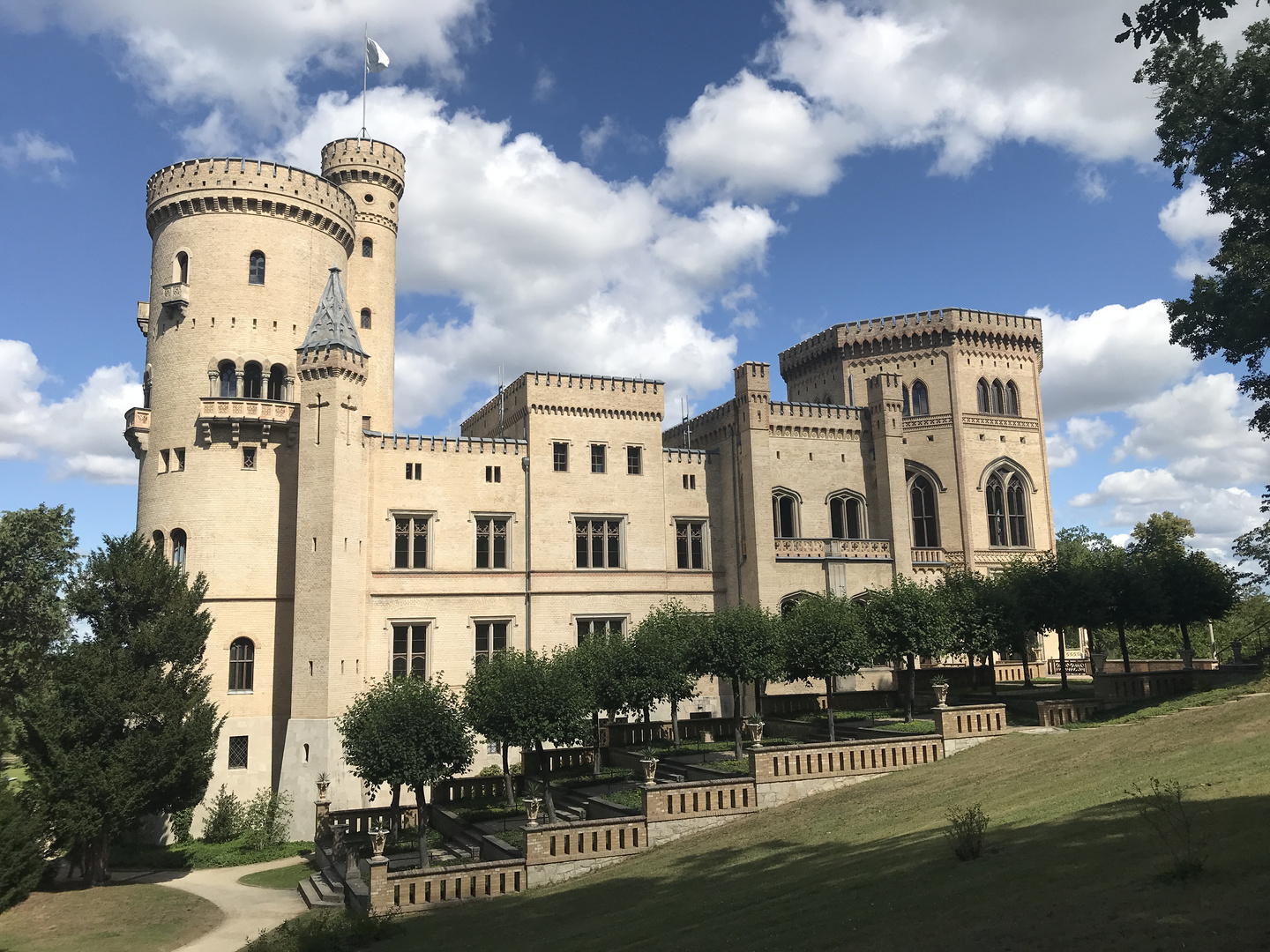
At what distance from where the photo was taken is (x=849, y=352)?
1954 inches

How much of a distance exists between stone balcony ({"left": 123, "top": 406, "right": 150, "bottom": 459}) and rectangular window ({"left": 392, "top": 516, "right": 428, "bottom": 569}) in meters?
11.7

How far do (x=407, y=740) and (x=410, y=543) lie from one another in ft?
44.6

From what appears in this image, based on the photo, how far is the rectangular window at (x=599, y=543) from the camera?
41906mm

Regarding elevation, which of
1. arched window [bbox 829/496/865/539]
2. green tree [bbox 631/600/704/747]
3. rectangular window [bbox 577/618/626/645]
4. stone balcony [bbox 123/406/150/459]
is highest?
stone balcony [bbox 123/406/150/459]

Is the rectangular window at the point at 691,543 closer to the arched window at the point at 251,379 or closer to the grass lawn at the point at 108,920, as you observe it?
the arched window at the point at 251,379

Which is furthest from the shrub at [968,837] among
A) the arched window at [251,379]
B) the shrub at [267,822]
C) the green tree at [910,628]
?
the arched window at [251,379]

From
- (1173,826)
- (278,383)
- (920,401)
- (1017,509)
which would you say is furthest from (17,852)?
(1017,509)

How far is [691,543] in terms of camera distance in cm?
4394

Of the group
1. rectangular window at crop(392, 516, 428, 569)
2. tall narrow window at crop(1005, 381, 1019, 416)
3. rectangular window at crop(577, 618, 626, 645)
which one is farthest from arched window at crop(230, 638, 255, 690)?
tall narrow window at crop(1005, 381, 1019, 416)

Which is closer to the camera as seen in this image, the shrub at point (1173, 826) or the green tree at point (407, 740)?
the shrub at point (1173, 826)

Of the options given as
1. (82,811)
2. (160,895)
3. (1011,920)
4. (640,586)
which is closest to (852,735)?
(640,586)

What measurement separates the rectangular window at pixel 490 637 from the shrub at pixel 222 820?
36.2ft

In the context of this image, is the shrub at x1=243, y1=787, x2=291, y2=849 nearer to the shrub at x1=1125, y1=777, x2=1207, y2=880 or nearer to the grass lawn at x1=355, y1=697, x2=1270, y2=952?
the grass lawn at x1=355, y1=697, x2=1270, y2=952

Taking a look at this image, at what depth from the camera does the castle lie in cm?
3703
